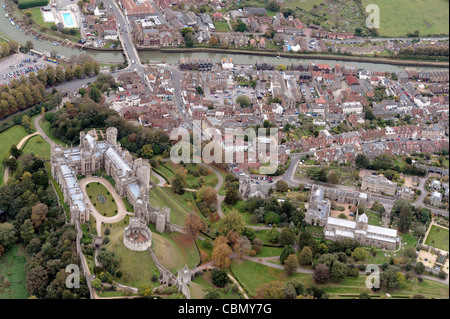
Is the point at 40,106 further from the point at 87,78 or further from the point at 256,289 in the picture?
the point at 256,289

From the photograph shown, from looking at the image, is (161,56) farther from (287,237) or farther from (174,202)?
(287,237)

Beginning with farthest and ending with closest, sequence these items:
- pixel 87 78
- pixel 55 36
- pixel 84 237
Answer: pixel 55 36
pixel 87 78
pixel 84 237

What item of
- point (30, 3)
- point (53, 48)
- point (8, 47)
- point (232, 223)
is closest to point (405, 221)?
point (232, 223)

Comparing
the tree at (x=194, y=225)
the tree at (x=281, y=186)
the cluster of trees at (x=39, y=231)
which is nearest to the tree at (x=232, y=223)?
the tree at (x=194, y=225)

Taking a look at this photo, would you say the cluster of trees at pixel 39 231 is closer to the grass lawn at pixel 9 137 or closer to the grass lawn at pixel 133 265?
the grass lawn at pixel 133 265

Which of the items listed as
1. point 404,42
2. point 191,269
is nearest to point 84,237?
point 191,269

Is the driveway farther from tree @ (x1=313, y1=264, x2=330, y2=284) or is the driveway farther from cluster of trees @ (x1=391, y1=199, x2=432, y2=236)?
cluster of trees @ (x1=391, y1=199, x2=432, y2=236)
